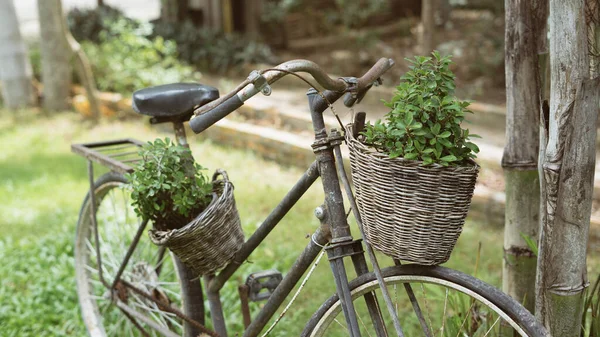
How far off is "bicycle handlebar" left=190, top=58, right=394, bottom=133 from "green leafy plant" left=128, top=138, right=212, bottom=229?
55 centimetres

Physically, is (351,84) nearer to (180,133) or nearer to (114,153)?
(180,133)

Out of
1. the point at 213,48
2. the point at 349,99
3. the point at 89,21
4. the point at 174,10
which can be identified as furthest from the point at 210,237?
the point at 89,21

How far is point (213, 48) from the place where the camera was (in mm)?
9383

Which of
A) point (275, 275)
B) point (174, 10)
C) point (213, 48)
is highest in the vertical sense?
point (174, 10)

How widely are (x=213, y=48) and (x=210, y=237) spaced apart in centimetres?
703

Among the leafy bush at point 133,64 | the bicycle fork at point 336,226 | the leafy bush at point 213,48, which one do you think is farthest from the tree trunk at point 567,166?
the leafy bush at point 213,48

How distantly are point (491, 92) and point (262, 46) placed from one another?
3.18m

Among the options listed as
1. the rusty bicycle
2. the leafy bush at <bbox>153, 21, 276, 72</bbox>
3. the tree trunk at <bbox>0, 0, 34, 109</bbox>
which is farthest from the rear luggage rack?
the tree trunk at <bbox>0, 0, 34, 109</bbox>

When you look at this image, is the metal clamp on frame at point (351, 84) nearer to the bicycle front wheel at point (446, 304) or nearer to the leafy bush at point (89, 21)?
the bicycle front wheel at point (446, 304)

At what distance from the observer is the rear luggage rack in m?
3.10

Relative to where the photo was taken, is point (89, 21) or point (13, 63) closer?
point (13, 63)

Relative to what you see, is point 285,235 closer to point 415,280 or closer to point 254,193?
point 254,193

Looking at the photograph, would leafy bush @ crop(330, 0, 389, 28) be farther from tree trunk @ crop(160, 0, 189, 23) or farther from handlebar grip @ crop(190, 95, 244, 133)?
handlebar grip @ crop(190, 95, 244, 133)

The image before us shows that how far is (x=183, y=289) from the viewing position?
3.04 meters
